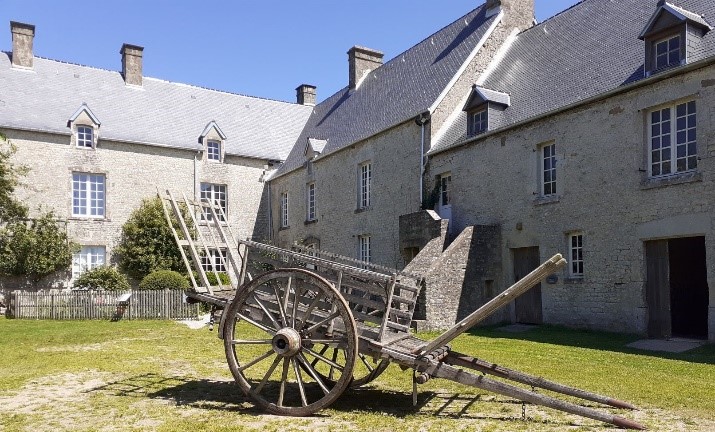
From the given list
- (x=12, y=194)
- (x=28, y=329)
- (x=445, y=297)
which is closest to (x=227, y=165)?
(x=12, y=194)

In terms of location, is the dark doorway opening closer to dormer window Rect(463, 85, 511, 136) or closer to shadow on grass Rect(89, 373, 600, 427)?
dormer window Rect(463, 85, 511, 136)

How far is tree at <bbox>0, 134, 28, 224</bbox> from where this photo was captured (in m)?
20.6

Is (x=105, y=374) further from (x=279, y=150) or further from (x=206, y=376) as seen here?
(x=279, y=150)

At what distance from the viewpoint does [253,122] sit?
1104 inches

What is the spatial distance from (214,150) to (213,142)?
352mm

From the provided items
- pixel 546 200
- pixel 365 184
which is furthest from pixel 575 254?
pixel 365 184

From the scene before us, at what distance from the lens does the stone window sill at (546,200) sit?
13384mm

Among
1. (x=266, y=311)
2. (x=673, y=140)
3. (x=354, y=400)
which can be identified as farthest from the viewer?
(x=673, y=140)

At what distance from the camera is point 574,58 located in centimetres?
1477

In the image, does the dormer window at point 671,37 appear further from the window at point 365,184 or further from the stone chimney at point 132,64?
the stone chimney at point 132,64

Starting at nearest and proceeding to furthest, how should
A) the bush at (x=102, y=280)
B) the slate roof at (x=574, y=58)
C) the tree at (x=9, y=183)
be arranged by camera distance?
the slate roof at (x=574, y=58) < the tree at (x=9, y=183) < the bush at (x=102, y=280)

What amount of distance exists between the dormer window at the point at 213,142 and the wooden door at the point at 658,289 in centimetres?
1855

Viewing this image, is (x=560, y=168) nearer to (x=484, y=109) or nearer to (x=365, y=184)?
(x=484, y=109)

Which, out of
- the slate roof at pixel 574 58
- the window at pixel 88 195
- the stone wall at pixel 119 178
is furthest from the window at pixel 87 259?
the slate roof at pixel 574 58
